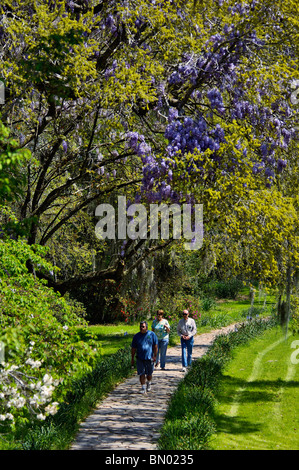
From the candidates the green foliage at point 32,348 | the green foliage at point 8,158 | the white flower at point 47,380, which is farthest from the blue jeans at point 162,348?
the white flower at point 47,380

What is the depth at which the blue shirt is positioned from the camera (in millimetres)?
11344

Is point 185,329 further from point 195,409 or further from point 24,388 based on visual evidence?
point 24,388

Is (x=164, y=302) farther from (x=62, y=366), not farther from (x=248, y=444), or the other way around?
(x=62, y=366)

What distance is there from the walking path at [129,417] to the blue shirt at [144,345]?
0.94 m

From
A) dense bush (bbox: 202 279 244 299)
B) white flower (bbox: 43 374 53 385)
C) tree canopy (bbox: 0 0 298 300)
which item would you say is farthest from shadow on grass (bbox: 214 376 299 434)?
dense bush (bbox: 202 279 244 299)

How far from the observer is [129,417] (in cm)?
1032

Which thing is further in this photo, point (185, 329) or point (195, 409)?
point (185, 329)

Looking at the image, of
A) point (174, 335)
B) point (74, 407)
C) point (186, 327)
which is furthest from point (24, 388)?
point (174, 335)

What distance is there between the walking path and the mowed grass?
1.09 metres

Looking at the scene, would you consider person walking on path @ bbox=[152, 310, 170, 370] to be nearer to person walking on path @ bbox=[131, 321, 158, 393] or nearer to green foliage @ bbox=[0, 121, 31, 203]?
person walking on path @ bbox=[131, 321, 158, 393]

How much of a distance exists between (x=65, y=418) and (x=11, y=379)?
3346 millimetres

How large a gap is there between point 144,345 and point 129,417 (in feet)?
5.09

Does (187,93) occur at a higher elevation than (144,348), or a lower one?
higher
